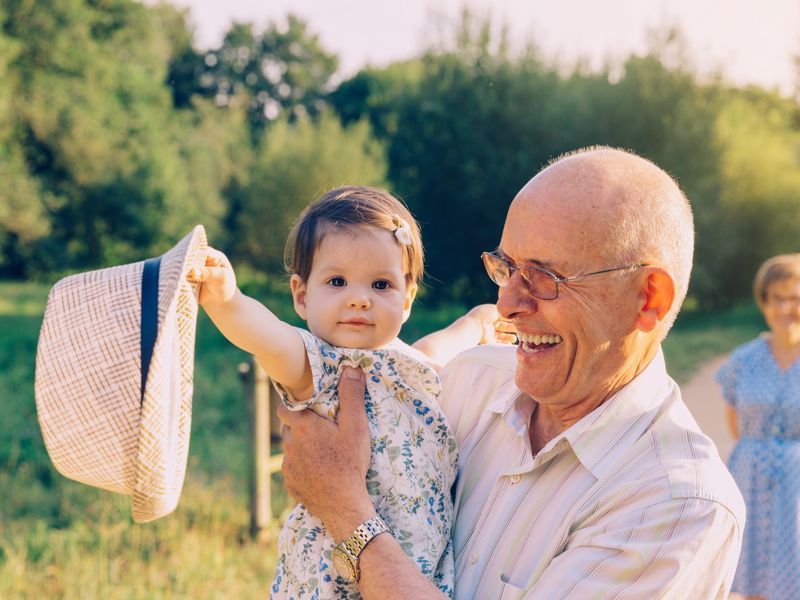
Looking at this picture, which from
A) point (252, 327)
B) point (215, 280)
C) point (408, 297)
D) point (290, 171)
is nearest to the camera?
point (215, 280)

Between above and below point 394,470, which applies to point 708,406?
below

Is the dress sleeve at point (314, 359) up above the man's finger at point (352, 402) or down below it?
above

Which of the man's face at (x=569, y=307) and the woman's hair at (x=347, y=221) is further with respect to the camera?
the woman's hair at (x=347, y=221)

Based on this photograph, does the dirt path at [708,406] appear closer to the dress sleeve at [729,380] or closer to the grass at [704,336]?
the grass at [704,336]

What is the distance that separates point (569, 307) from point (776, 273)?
405cm

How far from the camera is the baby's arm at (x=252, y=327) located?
5.99 ft

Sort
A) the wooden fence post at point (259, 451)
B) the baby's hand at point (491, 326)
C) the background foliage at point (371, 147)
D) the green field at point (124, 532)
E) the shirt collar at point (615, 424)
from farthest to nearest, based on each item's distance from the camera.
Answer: the background foliage at point (371, 147) → the wooden fence post at point (259, 451) → the green field at point (124, 532) → the baby's hand at point (491, 326) → the shirt collar at point (615, 424)

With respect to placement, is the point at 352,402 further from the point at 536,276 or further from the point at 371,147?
the point at 371,147

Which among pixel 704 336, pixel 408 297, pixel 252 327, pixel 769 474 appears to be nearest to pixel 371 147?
pixel 704 336

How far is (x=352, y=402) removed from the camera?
2.15 metres

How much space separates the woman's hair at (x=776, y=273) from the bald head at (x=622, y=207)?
3.85m

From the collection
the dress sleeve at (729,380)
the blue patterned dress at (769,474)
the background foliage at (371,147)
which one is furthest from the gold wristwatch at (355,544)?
the background foliage at (371,147)

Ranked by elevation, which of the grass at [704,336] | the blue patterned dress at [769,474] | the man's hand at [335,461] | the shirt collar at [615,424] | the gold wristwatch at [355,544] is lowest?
the grass at [704,336]

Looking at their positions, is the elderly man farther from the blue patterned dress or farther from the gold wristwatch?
the blue patterned dress
